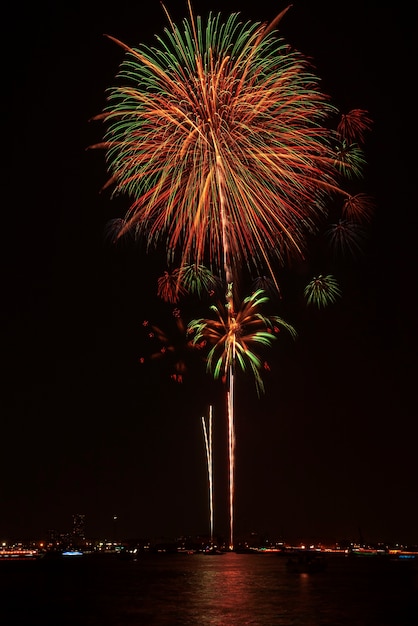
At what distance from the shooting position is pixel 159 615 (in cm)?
4112

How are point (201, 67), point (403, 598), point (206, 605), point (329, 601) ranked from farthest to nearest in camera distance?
point (403, 598) → point (329, 601) → point (206, 605) → point (201, 67)

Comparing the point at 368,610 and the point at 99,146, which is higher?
the point at 99,146

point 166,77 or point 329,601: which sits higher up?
point 166,77

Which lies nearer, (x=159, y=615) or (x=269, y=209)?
(x=269, y=209)

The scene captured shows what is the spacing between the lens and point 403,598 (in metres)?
55.9

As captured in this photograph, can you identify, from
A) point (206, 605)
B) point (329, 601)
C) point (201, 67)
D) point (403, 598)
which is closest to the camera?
point (201, 67)

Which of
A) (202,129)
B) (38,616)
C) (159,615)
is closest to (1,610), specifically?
(38,616)

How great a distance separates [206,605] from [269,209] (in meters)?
22.8

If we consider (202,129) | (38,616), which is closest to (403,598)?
(38,616)

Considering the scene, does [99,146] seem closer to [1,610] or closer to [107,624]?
[107,624]

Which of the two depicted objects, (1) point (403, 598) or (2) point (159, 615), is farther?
(1) point (403, 598)

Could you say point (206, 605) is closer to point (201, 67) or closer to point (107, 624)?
point (107, 624)

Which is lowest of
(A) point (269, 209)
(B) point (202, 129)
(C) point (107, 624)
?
(C) point (107, 624)

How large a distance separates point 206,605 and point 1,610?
41.0 ft
